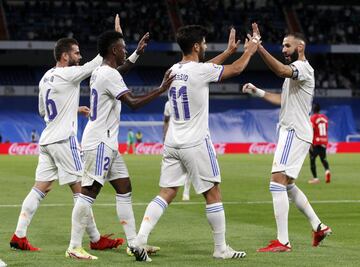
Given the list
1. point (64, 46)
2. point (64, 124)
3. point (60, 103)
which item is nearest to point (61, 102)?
point (60, 103)

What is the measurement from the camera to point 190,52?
9.79 meters

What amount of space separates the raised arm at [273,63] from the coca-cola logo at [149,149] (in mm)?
38203

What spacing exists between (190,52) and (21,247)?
124 inches

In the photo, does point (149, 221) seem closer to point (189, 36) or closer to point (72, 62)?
point (189, 36)

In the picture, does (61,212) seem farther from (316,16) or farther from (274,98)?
(316,16)

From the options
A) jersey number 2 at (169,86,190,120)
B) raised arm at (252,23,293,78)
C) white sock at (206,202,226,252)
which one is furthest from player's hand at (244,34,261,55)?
white sock at (206,202,226,252)

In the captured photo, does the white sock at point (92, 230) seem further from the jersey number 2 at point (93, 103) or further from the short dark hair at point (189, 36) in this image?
the short dark hair at point (189, 36)

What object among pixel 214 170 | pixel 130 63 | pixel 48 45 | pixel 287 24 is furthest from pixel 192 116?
pixel 287 24

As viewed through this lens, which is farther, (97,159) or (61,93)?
(61,93)

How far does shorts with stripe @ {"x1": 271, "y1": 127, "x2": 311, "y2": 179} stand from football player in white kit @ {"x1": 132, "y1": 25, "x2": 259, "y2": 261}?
53.9 inches

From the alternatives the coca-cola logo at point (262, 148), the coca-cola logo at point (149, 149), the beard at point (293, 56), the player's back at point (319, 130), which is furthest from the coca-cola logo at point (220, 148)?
the beard at point (293, 56)

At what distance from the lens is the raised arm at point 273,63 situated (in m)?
10.1

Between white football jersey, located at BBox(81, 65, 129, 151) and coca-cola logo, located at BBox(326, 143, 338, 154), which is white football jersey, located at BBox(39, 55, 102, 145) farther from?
coca-cola logo, located at BBox(326, 143, 338, 154)

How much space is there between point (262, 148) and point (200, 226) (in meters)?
36.2
